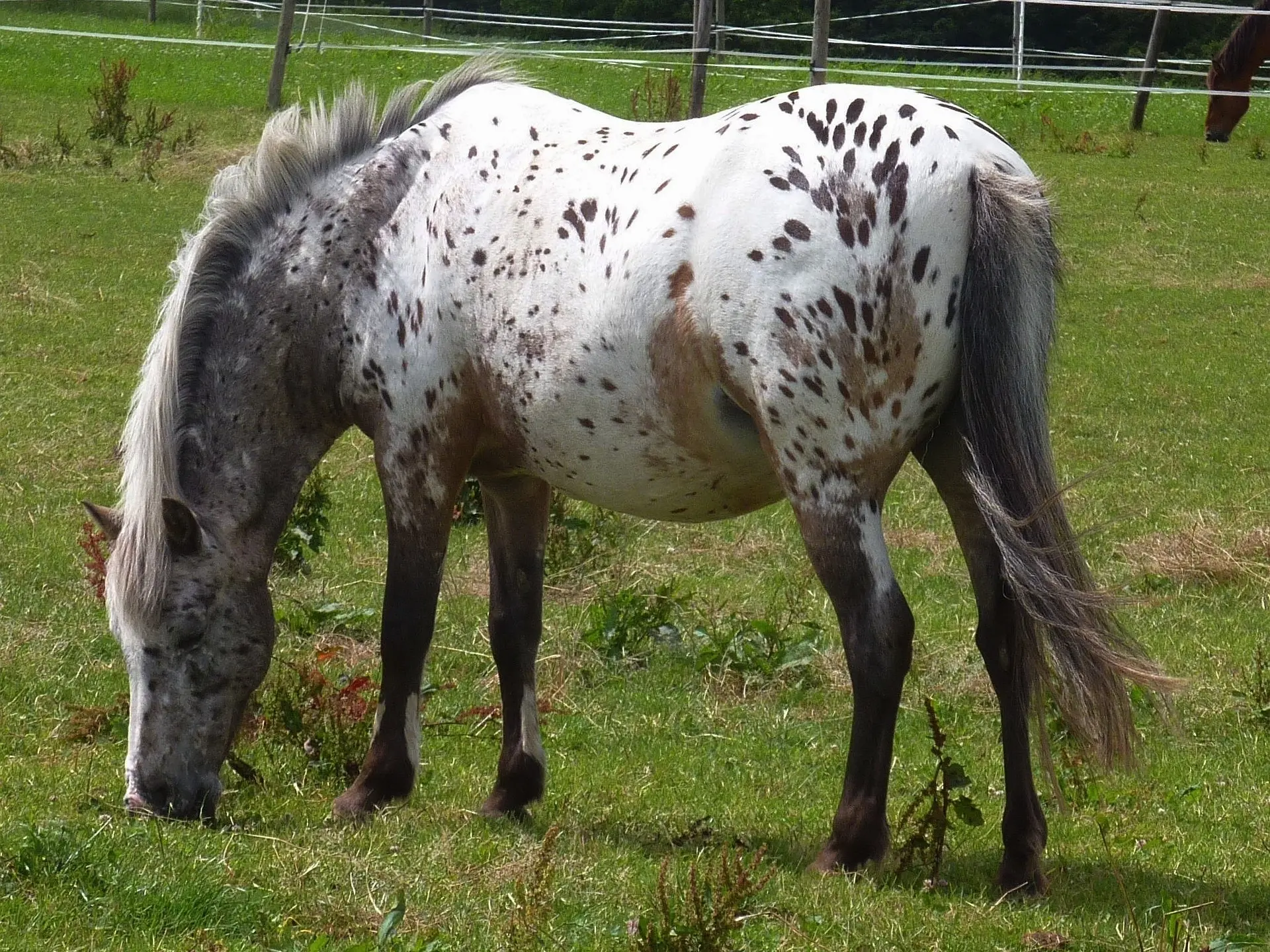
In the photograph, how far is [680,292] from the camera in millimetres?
3986

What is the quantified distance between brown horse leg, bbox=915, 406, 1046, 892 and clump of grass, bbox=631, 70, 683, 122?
11.5 meters

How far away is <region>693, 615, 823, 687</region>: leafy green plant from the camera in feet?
19.6

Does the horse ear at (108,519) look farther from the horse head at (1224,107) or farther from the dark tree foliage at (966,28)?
the dark tree foliage at (966,28)

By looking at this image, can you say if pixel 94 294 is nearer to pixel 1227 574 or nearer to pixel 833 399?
pixel 1227 574

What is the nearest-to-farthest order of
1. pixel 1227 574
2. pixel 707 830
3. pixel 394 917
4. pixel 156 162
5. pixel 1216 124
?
pixel 394 917, pixel 707 830, pixel 1227 574, pixel 156 162, pixel 1216 124

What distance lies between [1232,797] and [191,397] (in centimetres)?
352

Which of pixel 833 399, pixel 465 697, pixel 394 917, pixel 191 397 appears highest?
pixel 833 399

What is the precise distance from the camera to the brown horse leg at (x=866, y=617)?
3852 mm

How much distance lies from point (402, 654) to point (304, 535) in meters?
2.53

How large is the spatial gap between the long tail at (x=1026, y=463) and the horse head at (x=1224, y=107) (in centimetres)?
1739

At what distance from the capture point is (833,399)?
3.80m

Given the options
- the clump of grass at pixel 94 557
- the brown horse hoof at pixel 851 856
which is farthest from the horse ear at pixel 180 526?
the brown horse hoof at pixel 851 856

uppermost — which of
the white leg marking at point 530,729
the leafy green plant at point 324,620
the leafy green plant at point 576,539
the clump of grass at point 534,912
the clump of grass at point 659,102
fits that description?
the clump of grass at point 659,102

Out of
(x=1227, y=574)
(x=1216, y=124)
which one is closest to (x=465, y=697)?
(x=1227, y=574)
